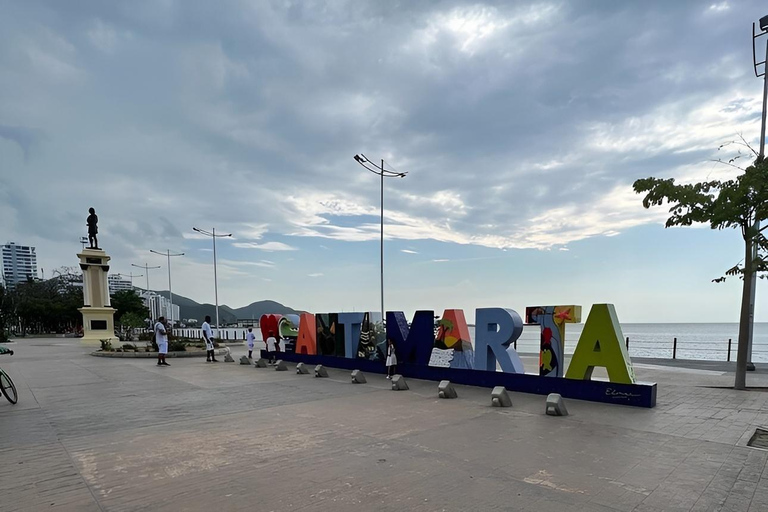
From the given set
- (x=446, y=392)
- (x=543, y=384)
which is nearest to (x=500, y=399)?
(x=446, y=392)

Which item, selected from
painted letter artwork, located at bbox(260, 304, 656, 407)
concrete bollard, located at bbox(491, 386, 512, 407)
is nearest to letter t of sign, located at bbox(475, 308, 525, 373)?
painted letter artwork, located at bbox(260, 304, 656, 407)

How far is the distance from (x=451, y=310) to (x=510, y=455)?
6447 mm

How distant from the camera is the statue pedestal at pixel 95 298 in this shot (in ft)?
103

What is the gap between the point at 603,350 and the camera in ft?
29.6

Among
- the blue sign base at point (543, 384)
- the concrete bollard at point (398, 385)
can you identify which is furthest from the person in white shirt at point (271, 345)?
the concrete bollard at point (398, 385)

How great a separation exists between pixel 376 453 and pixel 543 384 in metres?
5.51

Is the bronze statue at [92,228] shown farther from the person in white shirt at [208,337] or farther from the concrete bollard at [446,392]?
the concrete bollard at [446,392]

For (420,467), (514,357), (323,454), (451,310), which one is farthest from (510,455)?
(451,310)

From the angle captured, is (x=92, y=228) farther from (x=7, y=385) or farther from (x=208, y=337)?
(x=7, y=385)

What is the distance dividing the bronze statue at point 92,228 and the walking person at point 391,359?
3100cm

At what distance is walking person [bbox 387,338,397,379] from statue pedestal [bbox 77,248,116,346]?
27.4m

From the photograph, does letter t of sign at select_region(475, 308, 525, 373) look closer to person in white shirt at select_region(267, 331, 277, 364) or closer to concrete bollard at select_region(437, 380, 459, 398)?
concrete bollard at select_region(437, 380, 459, 398)

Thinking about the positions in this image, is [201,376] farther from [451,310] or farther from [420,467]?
[420,467]

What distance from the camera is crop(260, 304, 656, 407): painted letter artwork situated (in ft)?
29.3
